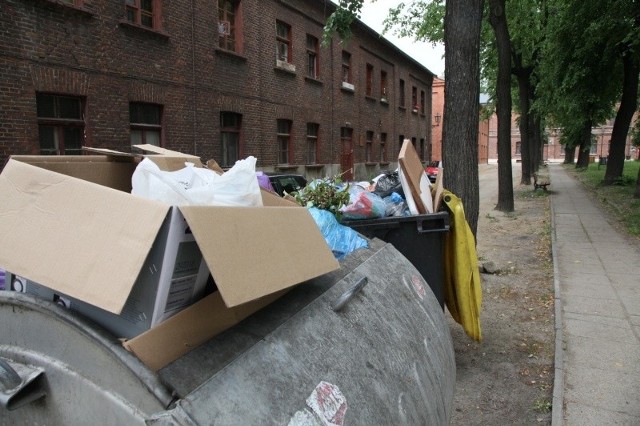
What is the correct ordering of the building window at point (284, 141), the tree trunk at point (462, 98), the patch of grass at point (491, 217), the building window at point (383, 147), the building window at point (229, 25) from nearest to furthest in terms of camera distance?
the tree trunk at point (462, 98) → the patch of grass at point (491, 217) → the building window at point (229, 25) → the building window at point (284, 141) → the building window at point (383, 147)

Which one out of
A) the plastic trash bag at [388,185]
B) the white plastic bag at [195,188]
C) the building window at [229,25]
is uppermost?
the building window at [229,25]

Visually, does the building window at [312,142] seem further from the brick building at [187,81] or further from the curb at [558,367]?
the curb at [558,367]

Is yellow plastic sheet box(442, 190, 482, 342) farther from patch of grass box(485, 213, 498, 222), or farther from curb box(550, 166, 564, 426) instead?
patch of grass box(485, 213, 498, 222)

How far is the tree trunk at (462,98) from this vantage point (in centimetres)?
616

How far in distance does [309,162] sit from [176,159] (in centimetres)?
1800

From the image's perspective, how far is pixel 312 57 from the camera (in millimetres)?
20578

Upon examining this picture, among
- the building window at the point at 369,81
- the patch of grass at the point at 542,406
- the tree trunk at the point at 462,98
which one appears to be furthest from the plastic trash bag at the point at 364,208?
the building window at the point at 369,81

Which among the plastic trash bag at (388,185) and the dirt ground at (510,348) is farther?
the plastic trash bag at (388,185)

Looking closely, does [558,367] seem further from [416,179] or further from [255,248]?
[255,248]

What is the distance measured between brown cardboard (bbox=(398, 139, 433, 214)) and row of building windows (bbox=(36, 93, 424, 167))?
27.3ft

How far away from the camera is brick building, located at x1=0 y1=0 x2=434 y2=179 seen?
9.58 m

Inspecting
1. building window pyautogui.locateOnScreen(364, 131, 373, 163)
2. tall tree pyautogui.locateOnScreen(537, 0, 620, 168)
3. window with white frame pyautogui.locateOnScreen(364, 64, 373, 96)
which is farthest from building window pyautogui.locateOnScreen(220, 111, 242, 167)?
window with white frame pyautogui.locateOnScreen(364, 64, 373, 96)

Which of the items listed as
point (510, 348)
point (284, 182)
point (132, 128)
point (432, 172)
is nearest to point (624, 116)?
point (432, 172)

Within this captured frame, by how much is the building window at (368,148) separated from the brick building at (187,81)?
1529mm
